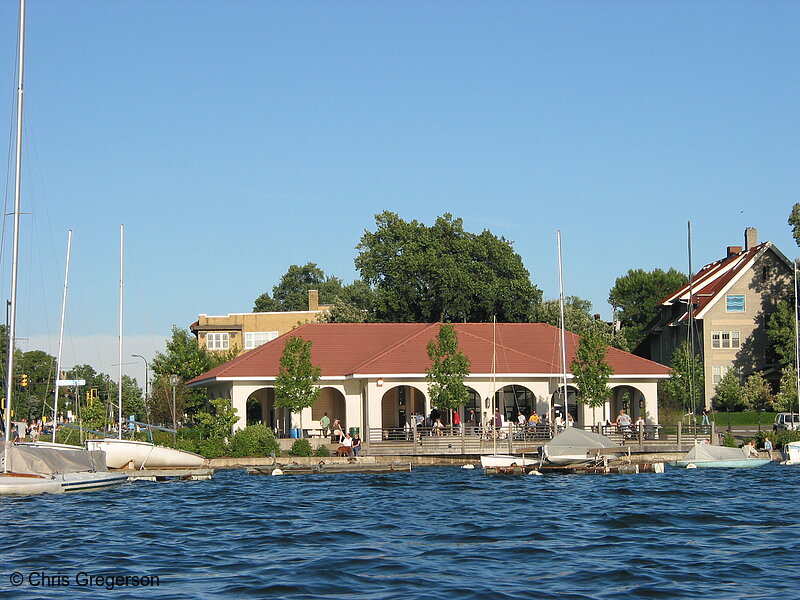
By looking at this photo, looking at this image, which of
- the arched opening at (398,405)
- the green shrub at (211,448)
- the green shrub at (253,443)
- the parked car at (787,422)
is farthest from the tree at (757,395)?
the green shrub at (211,448)

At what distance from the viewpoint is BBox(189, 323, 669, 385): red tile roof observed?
55.5 m

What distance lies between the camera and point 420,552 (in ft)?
76.8

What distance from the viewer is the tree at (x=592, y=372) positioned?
176 feet

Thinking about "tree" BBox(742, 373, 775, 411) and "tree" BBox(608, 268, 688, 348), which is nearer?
"tree" BBox(742, 373, 775, 411)

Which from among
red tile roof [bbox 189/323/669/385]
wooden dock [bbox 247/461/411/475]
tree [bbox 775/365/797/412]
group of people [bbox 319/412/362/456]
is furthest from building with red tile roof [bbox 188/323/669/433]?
tree [bbox 775/365/797/412]

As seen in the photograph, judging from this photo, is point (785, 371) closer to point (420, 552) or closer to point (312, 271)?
point (420, 552)

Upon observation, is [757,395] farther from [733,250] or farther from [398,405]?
[398,405]

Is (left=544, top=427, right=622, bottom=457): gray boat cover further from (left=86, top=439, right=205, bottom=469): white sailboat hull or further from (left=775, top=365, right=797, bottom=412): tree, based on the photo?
(left=775, top=365, right=797, bottom=412): tree

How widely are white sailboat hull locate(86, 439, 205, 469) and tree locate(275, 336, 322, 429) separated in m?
7.46

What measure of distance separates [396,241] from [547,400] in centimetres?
2477

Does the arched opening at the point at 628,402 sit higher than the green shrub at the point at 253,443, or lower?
higher

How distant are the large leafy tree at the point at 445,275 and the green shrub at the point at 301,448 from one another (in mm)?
26126

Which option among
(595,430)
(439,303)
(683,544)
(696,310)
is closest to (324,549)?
(683,544)

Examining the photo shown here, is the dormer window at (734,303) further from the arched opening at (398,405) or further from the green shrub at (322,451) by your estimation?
the green shrub at (322,451)
